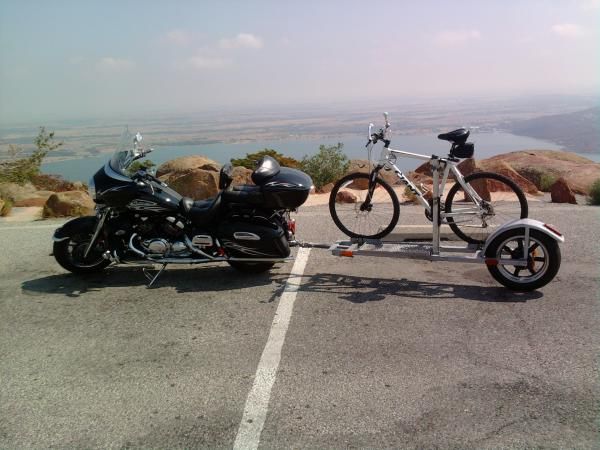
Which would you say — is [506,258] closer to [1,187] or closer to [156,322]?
[156,322]

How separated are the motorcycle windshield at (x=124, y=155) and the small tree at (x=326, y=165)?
8.72m

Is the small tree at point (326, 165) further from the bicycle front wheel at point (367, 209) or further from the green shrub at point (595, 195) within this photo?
the bicycle front wheel at point (367, 209)

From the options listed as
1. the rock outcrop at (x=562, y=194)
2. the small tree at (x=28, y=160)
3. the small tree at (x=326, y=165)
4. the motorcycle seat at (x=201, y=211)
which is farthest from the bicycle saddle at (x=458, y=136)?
the small tree at (x=28, y=160)

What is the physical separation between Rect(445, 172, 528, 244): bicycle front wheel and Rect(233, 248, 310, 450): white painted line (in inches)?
78.6

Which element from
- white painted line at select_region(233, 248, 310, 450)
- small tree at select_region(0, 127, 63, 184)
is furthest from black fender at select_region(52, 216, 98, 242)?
small tree at select_region(0, 127, 63, 184)

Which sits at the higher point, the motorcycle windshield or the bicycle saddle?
the bicycle saddle

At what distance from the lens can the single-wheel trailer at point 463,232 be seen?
4.90m

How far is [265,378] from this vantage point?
3664 mm

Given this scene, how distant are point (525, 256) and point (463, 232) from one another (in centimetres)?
94

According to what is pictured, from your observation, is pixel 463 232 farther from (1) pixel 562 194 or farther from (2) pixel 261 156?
(2) pixel 261 156

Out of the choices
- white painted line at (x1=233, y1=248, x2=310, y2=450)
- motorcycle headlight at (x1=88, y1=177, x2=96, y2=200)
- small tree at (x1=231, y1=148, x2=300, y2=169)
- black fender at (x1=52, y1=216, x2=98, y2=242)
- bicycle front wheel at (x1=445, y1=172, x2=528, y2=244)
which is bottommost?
small tree at (x1=231, y1=148, x2=300, y2=169)

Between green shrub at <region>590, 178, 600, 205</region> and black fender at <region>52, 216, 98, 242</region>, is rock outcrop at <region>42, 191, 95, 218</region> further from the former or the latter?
green shrub at <region>590, 178, 600, 205</region>

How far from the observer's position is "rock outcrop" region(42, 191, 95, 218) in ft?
33.0

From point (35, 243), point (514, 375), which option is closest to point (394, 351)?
point (514, 375)
